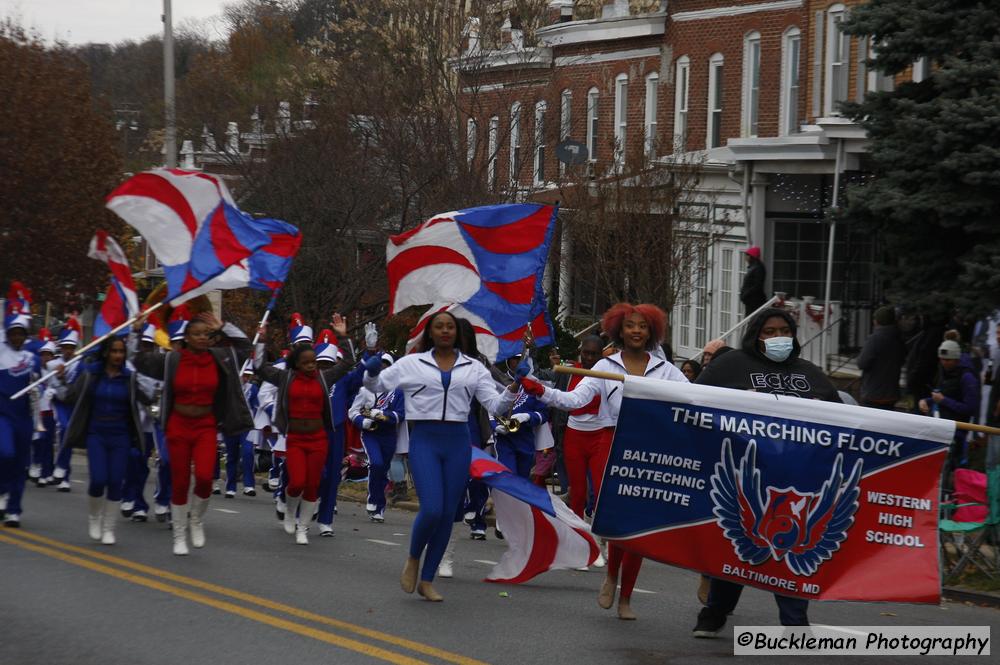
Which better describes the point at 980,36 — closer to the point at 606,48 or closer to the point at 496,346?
the point at 496,346

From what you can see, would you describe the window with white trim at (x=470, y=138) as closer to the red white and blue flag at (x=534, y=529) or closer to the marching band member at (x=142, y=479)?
the marching band member at (x=142, y=479)

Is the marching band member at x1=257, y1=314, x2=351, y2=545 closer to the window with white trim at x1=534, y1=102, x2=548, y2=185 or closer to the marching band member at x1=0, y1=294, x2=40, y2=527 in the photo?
the marching band member at x1=0, y1=294, x2=40, y2=527

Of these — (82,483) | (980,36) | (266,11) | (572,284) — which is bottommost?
(82,483)

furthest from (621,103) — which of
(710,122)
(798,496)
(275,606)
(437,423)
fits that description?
(798,496)

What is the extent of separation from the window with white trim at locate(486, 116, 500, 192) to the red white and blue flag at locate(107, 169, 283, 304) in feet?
49.0

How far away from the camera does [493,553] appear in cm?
1404

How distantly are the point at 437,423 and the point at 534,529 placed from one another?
4.08ft

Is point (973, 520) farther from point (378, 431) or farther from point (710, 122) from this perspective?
point (710, 122)

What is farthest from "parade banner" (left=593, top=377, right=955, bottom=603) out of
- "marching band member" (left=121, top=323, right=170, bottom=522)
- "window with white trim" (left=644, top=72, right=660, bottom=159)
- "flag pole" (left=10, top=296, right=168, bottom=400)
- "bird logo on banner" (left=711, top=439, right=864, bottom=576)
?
"window with white trim" (left=644, top=72, right=660, bottom=159)

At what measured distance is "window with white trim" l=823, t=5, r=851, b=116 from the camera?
25.6 metres

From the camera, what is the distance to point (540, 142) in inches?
1224

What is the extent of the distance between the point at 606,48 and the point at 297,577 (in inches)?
918

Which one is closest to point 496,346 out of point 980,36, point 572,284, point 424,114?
point 980,36

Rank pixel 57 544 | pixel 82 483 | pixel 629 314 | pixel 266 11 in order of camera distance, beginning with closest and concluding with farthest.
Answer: pixel 629 314, pixel 57 544, pixel 82 483, pixel 266 11
